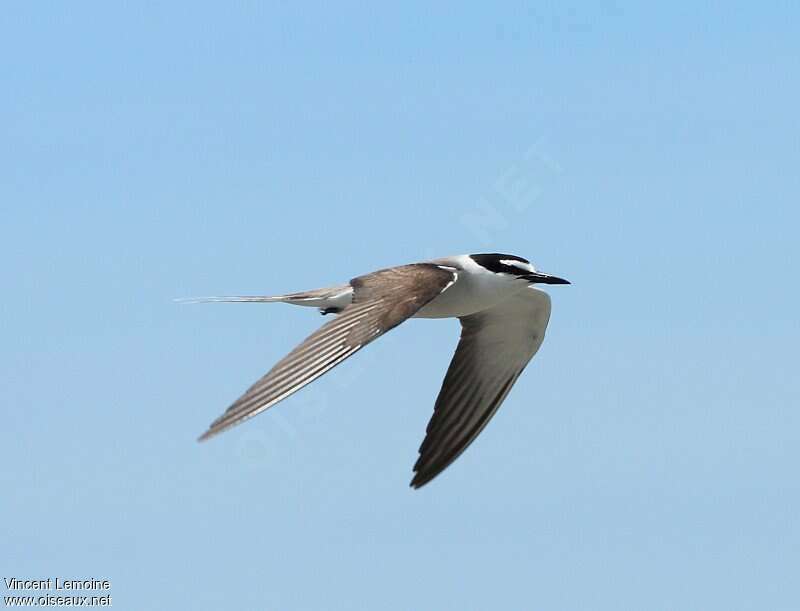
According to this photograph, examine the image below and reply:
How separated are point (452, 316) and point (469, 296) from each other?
24.4 inches

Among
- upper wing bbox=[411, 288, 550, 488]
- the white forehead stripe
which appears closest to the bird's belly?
the white forehead stripe

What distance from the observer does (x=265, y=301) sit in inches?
634

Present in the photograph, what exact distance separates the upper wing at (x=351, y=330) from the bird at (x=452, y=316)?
10 millimetres

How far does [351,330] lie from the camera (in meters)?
13.2

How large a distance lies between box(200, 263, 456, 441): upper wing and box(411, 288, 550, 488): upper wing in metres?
2.04

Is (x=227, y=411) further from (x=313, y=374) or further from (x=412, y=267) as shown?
(x=412, y=267)

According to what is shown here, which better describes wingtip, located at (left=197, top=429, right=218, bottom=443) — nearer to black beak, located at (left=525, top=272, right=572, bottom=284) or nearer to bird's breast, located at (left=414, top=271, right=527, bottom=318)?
bird's breast, located at (left=414, top=271, right=527, bottom=318)

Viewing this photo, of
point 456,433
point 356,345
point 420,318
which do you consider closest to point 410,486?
point 456,433

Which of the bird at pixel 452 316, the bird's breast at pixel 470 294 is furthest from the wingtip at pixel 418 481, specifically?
the bird's breast at pixel 470 294

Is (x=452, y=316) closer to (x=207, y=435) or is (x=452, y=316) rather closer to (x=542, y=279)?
(x=542, y=279)

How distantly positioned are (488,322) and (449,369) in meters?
0.83

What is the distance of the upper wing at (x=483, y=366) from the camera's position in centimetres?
1695

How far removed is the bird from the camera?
12992 millimetres

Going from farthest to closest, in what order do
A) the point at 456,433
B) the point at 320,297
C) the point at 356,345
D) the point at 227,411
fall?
1. the point at 456,433
2. the point at 320,297
3. the point at 356,345
4. the point at 227,411
